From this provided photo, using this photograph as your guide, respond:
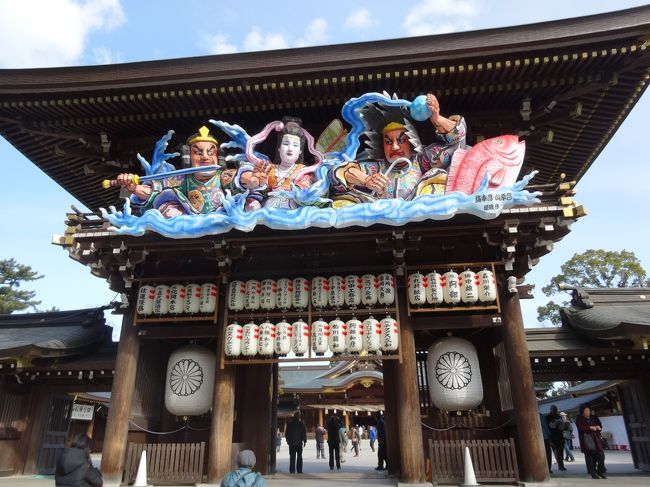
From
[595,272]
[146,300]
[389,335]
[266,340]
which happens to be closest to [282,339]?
[266,340]

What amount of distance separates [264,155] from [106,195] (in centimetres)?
623

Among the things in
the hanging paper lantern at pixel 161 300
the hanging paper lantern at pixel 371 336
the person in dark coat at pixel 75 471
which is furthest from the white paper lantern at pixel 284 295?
the person in dark coat at pixel 75 471

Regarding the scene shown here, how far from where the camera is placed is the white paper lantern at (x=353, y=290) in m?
9.85

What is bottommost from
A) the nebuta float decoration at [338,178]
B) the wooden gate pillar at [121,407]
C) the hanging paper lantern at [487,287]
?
the wooden gate pillar at [121,407]

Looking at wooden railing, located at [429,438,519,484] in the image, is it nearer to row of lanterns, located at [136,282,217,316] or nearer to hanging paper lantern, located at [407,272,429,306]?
hanging paper lantern, located at [407,272,429,306]

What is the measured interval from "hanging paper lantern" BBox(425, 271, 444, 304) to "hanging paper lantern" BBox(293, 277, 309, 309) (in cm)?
246

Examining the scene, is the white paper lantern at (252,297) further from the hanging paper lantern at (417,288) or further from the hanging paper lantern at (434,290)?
the hanging paper lantern at (434,290)

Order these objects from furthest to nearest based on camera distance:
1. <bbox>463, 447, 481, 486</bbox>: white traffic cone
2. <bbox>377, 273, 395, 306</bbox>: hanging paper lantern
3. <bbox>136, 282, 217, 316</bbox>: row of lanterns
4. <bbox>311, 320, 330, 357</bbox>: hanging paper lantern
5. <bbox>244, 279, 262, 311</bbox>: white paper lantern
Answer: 1. <bbox>136, 282, 217, 316</bbox>: row of lanterns
2. <bbox>244, 279, 262, 311</bbox>: white paper lantern
3. <bbox>377, 273, 395, 306</bbox>: hanging paper lantern
4. <bbox>311, 320, 330, 357</bbox>: hanging paper lantern
5. <bbox>463, 447, 481, 486</bbox>: white traffic cone

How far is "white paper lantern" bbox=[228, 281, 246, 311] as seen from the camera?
395 inches

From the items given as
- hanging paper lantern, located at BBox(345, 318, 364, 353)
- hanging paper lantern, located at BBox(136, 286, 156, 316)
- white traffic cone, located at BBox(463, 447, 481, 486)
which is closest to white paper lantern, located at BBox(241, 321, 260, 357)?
hanging paper lantern, located at BBox(345, 318, 364, 353)

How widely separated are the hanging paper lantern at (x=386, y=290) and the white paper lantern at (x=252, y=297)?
98.5 inches

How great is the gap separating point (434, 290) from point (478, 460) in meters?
3.30

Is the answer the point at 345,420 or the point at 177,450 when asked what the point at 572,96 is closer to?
the point at 177,450

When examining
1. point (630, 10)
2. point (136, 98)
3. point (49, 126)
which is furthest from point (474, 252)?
point (49, 126)
